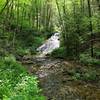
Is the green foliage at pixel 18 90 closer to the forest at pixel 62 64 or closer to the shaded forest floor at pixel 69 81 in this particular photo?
the forest at pixel 62 64

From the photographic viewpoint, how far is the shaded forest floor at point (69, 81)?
14.6 meters

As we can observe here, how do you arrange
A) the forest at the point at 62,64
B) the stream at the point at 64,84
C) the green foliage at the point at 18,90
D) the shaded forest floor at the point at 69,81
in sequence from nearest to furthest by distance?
the green foliage at the point at 18,90 → the forest at the point at 62,64 → the stream at the point at 64,84 → the shaded forest floor at the point at 69,81

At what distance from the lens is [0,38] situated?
32062 millimetres

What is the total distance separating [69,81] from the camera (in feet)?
59.8

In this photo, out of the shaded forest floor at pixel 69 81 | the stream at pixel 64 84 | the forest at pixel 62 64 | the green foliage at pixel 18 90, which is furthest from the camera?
the shaded forest floor at pixel 69 81

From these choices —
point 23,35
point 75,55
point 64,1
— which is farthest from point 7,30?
point 75,55

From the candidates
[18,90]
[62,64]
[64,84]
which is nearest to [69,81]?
[64,84]

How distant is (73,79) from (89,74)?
4.40ft

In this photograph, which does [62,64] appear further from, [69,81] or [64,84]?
[64,84]

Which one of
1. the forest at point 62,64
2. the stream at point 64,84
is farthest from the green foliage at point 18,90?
the stream at point 64,84

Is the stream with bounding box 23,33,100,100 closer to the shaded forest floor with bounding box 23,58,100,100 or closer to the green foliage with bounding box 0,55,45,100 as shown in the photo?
the shaded forest floor with bounding box 23,58,100,100

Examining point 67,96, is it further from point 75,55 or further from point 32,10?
point 32,10

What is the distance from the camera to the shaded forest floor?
47.8 feet

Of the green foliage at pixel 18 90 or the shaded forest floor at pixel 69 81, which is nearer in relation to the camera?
the green foliage at pixel 18 90
